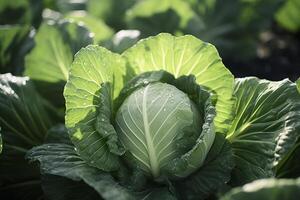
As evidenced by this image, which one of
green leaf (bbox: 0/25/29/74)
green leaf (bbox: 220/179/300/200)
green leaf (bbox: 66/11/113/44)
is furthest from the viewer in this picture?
green leaf (bbox: 66/11/113/44)

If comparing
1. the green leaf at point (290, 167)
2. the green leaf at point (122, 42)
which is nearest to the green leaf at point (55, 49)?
the green leaf at point (122, 42)

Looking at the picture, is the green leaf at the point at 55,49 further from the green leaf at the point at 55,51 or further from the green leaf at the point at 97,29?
the green leaf at the point at 97,29

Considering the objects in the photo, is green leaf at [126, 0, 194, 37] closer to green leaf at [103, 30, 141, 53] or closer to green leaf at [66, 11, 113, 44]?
green leaf at [66, 11, 113, 44]

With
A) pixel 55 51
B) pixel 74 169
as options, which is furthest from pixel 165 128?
pixel 55 51

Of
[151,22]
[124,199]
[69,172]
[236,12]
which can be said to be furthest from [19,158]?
[236,12]

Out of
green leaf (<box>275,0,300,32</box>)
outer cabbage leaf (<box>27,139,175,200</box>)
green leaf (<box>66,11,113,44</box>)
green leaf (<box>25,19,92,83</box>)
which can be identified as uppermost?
green leaf (<box>25,19,92,83</box>)

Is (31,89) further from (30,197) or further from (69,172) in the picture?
(69,172)

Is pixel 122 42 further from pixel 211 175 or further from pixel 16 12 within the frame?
pixel 16 12

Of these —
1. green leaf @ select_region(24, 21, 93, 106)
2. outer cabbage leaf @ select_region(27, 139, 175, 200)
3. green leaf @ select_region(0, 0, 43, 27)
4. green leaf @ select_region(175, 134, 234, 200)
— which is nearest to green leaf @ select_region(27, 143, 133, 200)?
outer cabbage leaf @ select_region(27, 139, 175, 200)
